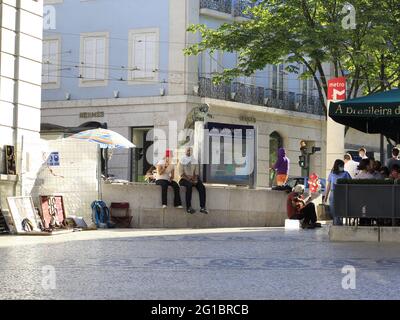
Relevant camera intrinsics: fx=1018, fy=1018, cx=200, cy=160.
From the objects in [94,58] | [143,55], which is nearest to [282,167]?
[143,55]

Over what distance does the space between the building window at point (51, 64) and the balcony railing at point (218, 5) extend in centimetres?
668

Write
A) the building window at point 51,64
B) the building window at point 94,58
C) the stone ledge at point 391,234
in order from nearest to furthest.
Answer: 1. the stone ledge at point 391,234
2. the building window at point 94,58
3. the building window at point 51,64

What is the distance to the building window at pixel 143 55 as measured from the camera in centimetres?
4209

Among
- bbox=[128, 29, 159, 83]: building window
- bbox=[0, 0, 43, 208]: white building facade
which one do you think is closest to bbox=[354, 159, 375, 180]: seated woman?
bbox=[0, 0, 43, 208]: white building facade

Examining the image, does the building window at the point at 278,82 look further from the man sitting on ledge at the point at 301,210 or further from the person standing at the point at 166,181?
the man sitting on ledge at the point at 301,210

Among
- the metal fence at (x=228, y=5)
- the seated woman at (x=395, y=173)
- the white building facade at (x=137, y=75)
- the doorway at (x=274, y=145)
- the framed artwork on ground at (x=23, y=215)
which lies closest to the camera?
the seated woman at (x=395, y=173)

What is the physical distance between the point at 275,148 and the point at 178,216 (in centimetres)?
2365

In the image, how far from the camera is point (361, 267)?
39.3 ft

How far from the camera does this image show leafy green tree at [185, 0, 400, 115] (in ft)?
101

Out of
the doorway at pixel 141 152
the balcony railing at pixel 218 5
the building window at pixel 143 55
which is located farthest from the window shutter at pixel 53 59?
the balcony railing at pixel 218 5

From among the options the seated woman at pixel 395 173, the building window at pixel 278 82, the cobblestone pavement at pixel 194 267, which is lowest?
the cobblestone pavement at pixel 194 267

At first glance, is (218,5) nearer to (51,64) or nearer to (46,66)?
(51,64)

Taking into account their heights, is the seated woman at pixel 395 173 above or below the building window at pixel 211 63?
below

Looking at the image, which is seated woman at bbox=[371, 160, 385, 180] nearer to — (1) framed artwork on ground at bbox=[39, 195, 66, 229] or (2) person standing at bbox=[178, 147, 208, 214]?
(2) person standing at bbox=[178, 147, 208, 214]
